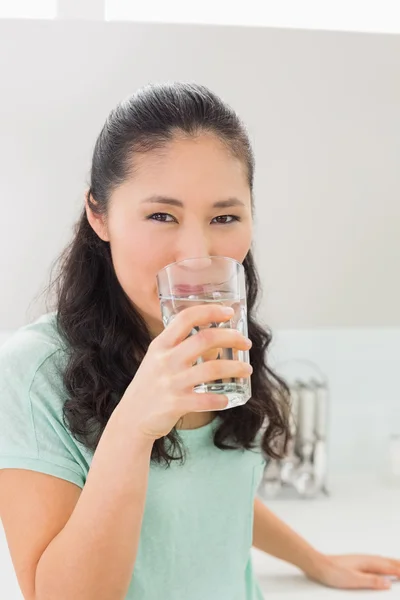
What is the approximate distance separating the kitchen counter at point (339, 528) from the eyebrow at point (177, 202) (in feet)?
2.45

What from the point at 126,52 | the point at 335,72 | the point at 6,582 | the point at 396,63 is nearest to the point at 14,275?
the point at 126,52

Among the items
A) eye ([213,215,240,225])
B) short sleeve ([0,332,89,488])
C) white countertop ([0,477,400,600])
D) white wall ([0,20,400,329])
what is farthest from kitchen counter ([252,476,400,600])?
eye ([213,215,240,225])

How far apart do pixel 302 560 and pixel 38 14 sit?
1358 millimetres

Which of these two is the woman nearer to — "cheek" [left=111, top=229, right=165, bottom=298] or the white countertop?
"cheek" [left=111, top=229, right=165, bottom=298]

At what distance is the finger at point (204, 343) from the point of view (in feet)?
2.24

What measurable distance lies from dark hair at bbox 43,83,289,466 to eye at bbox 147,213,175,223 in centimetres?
7

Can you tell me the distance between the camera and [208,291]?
0.78m

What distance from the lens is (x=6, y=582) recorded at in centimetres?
147

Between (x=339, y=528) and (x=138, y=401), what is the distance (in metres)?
1.15

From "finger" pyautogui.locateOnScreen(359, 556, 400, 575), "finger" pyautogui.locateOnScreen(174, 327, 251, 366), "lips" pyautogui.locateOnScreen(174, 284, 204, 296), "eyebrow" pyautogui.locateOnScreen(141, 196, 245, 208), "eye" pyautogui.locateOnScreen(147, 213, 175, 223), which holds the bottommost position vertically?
"finger" pyautogui.locateOnScreen(359, 556, 400, 575)

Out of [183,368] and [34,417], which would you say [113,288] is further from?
[183,368]

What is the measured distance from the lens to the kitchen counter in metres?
1.35

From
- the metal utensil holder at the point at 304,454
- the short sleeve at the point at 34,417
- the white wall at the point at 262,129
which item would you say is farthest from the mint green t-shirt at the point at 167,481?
the white wall at the point at 262,129

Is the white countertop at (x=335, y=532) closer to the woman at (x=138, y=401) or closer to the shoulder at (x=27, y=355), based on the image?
the woman at (x=138, y=401)
